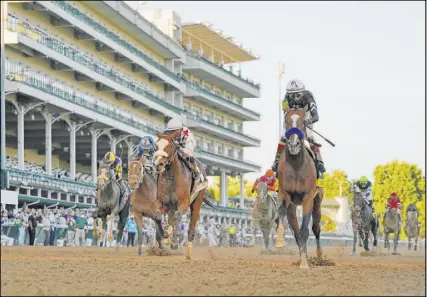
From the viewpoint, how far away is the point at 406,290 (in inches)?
447

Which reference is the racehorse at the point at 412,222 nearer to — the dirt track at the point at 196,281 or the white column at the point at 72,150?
the white column at the point at 72,150

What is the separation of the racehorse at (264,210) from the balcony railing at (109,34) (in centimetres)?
3192

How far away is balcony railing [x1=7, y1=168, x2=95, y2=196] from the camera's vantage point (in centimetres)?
4906

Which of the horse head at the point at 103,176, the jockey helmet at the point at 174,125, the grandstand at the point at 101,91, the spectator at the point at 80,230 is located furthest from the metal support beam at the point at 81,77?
the jockey helmet at the point at 174,125

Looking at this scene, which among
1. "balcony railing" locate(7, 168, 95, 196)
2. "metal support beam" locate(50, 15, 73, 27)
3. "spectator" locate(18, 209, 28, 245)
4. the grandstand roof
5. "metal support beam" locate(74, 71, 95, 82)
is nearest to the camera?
"spectator" locate(18, 209, 28, 245)

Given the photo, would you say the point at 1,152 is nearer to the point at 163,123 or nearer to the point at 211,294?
the point at 211,294

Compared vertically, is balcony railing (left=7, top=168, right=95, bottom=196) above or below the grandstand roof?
below

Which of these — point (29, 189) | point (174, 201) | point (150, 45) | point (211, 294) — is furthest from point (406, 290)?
point (150, 45)

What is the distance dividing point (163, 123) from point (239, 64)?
28.0m

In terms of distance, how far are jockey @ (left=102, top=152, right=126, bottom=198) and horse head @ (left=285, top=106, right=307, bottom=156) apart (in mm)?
11644

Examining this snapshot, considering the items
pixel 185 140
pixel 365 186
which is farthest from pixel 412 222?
pixel 185 140

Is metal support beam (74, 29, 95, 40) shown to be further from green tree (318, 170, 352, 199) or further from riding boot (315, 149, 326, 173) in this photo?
green tree (318, 170, 352, 199)

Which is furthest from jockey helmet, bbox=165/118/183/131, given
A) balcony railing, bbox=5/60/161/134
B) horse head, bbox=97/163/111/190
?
balcony railing, bbox=5/60/161/134

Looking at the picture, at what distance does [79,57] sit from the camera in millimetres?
65250
